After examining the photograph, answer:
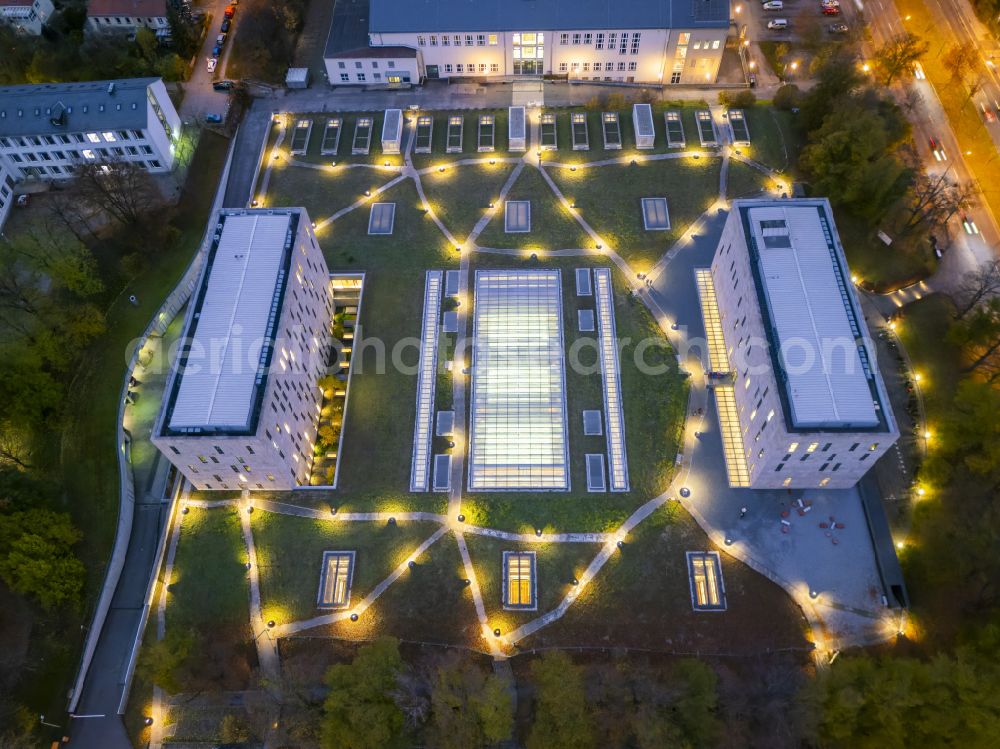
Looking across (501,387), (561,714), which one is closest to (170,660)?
(561,714)

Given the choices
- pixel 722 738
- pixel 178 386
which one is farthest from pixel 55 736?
pixel 722 738

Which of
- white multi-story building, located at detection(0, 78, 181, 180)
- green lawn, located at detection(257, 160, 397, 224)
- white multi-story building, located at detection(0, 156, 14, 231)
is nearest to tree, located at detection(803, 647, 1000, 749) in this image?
green lawn, located at detection(257, 160, 397, 224)

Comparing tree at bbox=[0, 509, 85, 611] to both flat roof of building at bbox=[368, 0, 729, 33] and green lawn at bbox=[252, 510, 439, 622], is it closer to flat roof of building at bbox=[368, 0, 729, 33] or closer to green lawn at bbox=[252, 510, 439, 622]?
green lawn at bbox=[252, 510, 439, 622]

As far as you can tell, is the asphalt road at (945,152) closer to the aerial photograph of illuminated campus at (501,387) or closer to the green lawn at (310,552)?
the aerial photograph of illuminated campus at (501,387)

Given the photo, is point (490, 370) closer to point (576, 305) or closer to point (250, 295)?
point (576, 305)

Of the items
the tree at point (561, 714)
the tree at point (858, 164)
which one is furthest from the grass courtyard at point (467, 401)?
the tree at point (858, 164)

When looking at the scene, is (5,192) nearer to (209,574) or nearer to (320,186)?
(320,186)
